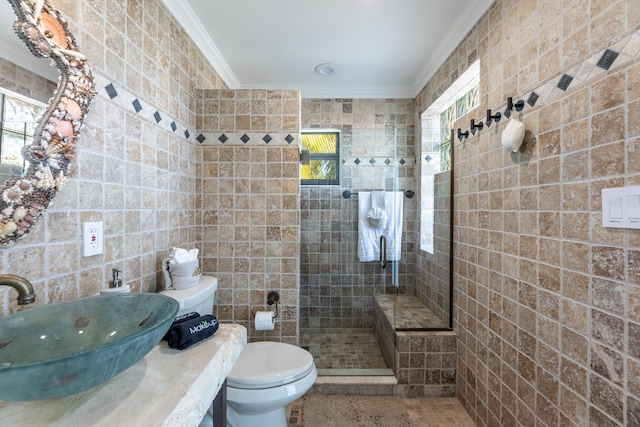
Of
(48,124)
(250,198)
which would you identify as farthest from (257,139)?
(48,124)

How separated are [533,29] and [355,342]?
2522 millimetres

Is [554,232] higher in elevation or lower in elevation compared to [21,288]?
higher

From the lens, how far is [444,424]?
1.73m

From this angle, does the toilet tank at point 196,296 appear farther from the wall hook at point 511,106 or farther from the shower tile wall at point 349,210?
the wall hook at point 511,106

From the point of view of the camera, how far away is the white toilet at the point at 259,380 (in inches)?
53.6

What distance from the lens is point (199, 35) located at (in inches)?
76.1

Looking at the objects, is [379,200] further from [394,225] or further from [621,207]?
[621,207]

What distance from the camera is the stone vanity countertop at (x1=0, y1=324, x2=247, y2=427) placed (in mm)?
505

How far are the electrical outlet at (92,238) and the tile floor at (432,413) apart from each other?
1.46 meters

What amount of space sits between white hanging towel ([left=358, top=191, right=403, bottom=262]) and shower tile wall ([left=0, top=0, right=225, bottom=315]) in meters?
1.58

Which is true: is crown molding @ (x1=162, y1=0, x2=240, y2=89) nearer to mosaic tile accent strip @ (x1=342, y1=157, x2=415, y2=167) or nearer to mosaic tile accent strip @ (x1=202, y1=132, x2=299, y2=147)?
mosaic tile accent strip @ (x1=202, y1=132, x2=299, y2=147)

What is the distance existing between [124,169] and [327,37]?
1.59 meters

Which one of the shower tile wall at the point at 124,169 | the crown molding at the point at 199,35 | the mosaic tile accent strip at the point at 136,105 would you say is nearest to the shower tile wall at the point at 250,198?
the shower tile wall at the point at 124,169

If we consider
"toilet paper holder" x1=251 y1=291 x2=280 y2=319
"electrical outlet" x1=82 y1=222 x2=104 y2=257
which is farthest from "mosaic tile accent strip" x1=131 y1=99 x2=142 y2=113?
"toilet paper holder" x1=251 y1=291 x2=280 y2=319
